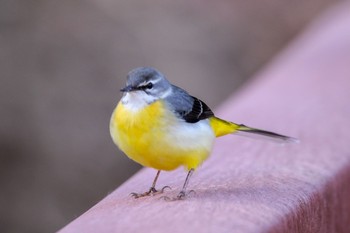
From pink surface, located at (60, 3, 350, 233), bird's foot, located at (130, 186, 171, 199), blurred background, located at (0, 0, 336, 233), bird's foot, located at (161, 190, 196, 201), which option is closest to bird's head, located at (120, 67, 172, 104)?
pink surface, located at (60, 3, 350, 233)

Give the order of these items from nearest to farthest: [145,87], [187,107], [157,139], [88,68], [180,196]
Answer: [180,196], [157,139], [145,87], [187,107], [88,68]

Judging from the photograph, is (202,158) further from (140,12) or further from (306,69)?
(140,12)

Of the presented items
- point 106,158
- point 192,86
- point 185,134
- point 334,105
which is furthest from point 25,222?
point 185,134

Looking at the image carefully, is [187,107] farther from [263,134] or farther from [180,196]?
[180,196]

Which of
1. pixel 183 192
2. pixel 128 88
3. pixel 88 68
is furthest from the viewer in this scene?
pixel 88 68

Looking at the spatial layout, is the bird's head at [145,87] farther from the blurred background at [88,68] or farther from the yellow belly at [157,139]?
the blurred background at [88,68]

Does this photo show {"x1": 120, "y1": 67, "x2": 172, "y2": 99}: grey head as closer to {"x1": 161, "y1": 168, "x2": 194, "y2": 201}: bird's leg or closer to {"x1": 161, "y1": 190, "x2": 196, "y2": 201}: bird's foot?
{"x1": 161, "y1": 168, "x2": 194, "y2": 201}: bird's leg

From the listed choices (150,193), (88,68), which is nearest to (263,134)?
(150,193)

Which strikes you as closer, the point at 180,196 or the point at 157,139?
the point at 180,196
